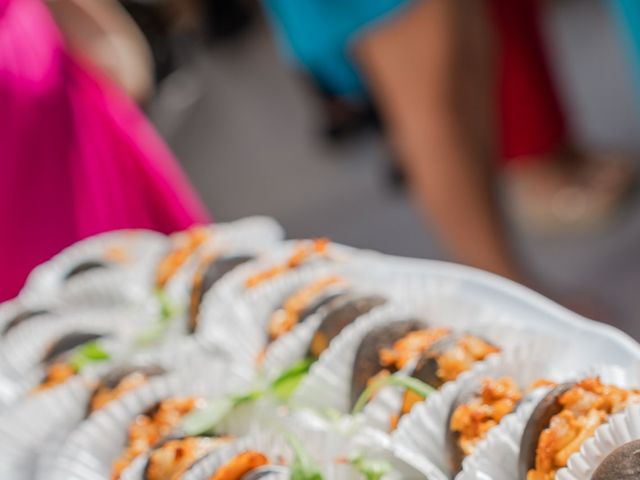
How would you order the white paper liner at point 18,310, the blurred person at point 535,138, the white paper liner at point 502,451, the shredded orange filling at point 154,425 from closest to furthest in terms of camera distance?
the white paper liner at point 502,451 < the shredded orange filling at point 154,425 < the white paper liner at point 18,310 < the blurred person at point 535,138

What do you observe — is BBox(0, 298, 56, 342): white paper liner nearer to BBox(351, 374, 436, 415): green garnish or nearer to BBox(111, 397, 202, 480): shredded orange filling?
BBox(111, 397, 202, 480): shredded orange filling

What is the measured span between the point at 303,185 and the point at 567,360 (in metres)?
3.79

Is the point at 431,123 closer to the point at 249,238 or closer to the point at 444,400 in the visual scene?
the point at 249,238

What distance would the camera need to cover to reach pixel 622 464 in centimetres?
68

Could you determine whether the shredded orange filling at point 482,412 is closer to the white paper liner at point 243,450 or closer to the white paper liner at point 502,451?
the white paper liner at point 502,451

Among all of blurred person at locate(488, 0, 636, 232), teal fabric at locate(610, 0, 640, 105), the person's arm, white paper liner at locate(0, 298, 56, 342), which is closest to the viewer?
white paper liner at locate(0, 298, 56, 342)

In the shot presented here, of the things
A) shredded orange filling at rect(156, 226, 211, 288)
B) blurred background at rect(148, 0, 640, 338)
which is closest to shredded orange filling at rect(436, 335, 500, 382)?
shredded orange filling at rect(156, 226, 211, 288)

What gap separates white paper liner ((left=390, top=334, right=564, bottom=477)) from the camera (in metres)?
0.87

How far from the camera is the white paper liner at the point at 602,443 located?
718 millimetres

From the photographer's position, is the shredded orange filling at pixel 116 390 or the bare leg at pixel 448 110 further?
the bare leg at pixel 448 110

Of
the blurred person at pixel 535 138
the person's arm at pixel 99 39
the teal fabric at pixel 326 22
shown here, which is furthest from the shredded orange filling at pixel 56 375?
the blurred person at pixel 535 138

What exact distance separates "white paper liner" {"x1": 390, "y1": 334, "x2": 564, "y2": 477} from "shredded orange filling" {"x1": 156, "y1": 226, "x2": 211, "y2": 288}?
635 mm

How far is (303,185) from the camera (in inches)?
185

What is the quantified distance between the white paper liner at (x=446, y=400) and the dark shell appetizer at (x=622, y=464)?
0.19 metres
